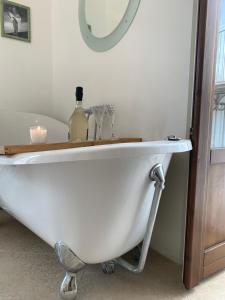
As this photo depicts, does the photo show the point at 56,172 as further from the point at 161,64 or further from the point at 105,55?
the point at 105,55

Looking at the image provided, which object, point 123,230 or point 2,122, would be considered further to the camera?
point 2,122

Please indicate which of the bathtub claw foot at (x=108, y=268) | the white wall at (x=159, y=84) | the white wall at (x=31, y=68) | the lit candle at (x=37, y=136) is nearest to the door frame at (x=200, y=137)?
the white wall at (x=159, y=84)

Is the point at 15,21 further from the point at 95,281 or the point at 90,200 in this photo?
the point at 95,281

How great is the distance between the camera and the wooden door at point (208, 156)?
0.95 meters

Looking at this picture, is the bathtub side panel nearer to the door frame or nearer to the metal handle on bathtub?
the metal handle on bathtub

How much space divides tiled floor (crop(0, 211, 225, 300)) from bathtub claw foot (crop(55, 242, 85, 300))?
7 cm

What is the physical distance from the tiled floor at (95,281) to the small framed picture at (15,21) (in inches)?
58.0

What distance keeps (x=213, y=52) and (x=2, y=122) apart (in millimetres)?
1309

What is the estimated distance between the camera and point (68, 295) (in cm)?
91

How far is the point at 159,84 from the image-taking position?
1231 mm

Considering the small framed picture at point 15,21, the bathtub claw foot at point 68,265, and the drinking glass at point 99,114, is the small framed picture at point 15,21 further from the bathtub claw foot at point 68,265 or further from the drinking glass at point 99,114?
the bathtub claw foot at point 68,265

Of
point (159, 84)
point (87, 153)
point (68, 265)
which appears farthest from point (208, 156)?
point (68, 265)

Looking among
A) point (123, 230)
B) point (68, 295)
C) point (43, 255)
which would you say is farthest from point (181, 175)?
point (43, 255)

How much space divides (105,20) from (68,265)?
1.36 m
